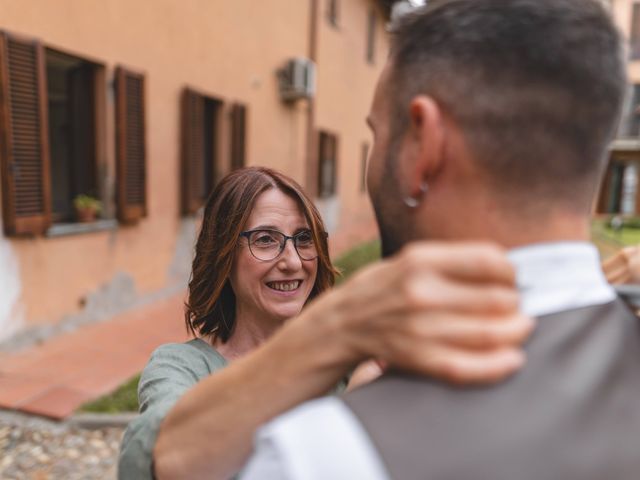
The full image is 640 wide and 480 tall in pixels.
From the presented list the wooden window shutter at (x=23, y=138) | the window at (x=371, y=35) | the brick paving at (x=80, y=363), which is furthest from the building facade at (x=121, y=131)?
the window at (x=371, y=35)

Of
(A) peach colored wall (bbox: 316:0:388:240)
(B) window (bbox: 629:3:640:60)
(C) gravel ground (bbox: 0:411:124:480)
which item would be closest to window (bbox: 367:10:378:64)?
(A) peach colored wall (bbox: 316:0:388:240)

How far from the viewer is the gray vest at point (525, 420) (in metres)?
0.63

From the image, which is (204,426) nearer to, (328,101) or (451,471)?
(451,471)

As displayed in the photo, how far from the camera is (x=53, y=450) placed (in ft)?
10.7

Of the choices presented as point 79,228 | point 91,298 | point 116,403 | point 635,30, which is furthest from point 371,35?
point 635,30

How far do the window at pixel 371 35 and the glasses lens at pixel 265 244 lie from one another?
45.3 feet

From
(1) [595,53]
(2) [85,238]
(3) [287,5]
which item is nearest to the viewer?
(1) [595,53]

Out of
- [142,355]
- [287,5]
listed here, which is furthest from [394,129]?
[287,5]

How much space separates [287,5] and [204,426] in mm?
9313

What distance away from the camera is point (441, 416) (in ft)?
2.11

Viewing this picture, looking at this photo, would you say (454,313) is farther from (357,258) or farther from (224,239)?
(357,258)

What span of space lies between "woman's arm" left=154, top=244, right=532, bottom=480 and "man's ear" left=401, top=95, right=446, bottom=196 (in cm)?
16

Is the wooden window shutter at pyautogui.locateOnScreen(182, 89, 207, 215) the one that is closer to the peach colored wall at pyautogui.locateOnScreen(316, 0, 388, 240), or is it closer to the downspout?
the downspout

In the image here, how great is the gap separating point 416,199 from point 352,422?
32 cm
